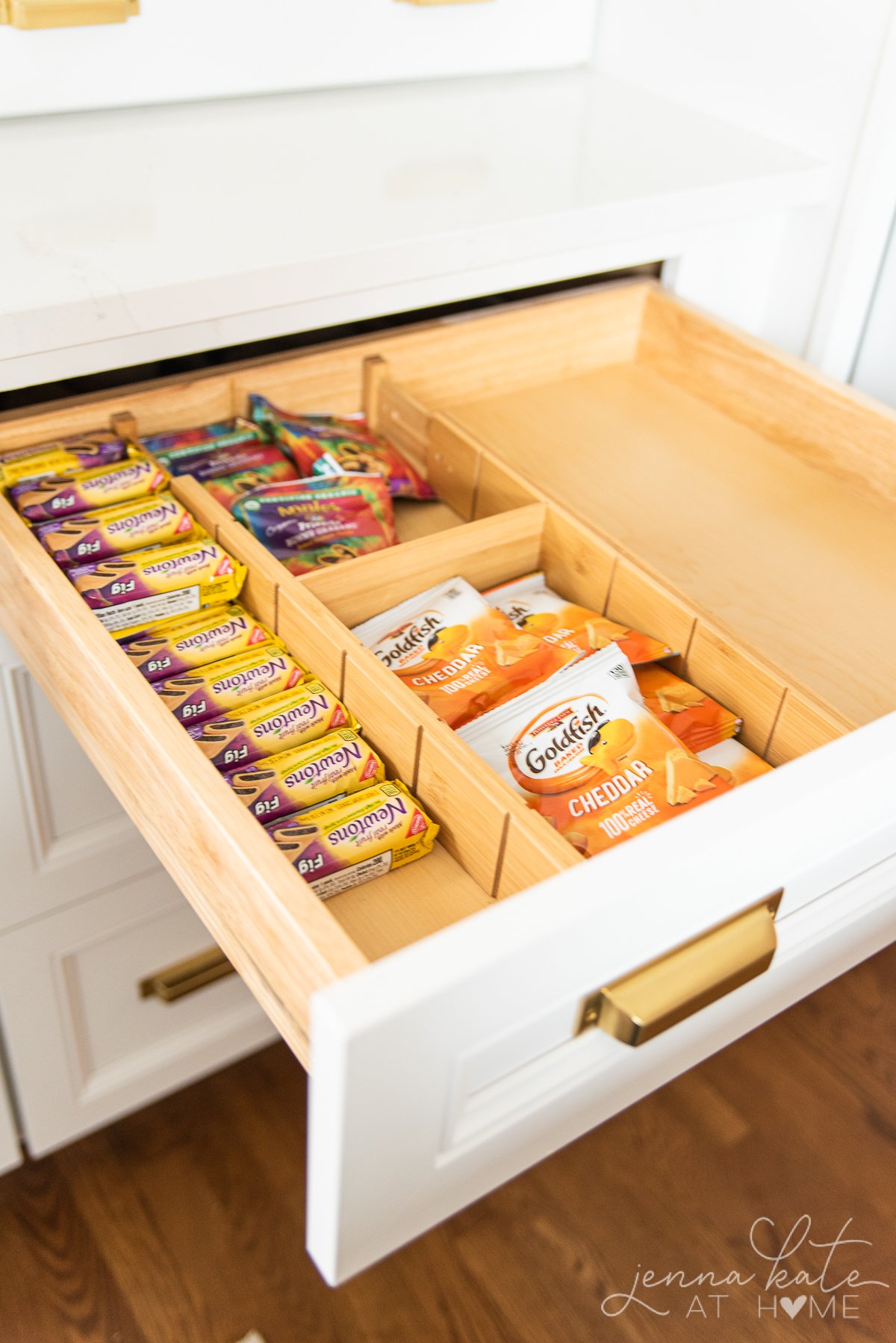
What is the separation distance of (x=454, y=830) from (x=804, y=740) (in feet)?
0.84

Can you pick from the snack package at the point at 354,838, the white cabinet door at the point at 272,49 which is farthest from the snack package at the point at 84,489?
the snack package at the point at 354,838

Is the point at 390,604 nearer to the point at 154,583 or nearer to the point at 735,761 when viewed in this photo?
the point at 154,583

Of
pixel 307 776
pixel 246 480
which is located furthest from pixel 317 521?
pixel 307 776

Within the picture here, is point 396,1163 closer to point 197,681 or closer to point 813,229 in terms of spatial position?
point 197,681

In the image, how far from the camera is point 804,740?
30.1 inches

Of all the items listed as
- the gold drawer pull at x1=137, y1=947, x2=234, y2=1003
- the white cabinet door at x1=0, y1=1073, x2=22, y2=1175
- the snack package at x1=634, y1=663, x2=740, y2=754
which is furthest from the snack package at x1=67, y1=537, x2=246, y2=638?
the white cabinet door at x1=0, y1=1073, x2=22, y2=1175

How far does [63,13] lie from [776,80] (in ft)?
2.31

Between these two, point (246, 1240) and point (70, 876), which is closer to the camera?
point (70, 876)

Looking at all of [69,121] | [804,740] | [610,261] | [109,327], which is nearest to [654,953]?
[804,740]

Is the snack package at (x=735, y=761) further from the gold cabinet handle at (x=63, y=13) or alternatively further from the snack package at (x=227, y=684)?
the gold cabinet handle at (x=63, y=13)

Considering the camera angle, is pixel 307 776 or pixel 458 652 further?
pixel 458 652

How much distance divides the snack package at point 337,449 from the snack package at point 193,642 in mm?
220

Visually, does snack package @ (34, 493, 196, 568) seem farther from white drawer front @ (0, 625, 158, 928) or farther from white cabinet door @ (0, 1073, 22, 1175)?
white cabinet door @ (0, 1073, 22, 1175)

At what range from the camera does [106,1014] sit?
1237 mm
